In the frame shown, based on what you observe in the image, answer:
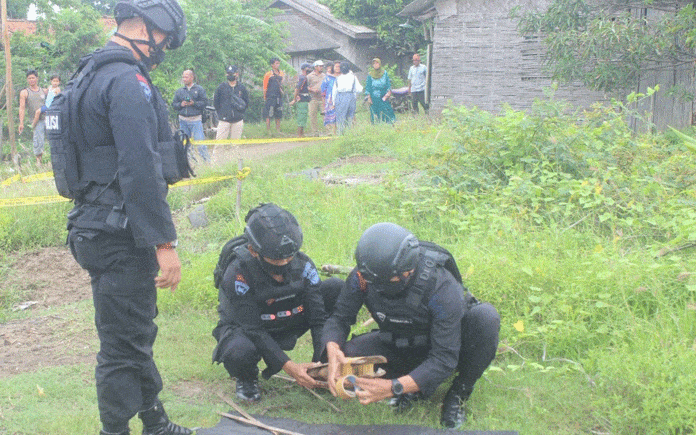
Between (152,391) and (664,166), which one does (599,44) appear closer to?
(664,166)

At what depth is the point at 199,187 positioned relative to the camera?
932cm

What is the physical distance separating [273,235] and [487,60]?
11970 mm

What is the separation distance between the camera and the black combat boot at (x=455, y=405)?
148 inches

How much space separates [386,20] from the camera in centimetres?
2688

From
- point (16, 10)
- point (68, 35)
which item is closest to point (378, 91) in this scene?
point (68, 35)

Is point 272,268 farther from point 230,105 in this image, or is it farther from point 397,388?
Result: point 230,105

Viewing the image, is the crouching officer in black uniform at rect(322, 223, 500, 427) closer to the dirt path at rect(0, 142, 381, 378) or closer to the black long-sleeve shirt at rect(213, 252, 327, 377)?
the black long-sleeve shirt at rect(213, 252, 327, 377)

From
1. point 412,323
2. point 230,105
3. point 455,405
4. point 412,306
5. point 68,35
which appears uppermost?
point 68,35

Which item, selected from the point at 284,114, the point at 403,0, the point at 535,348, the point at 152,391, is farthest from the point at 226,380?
the point at 403,0

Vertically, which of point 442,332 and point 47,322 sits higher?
point 442,332

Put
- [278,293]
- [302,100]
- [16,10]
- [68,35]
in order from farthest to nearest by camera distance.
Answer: [16,10]
[68,35]
[302,100]
[278,293]

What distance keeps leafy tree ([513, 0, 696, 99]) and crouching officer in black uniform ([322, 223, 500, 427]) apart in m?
7.28

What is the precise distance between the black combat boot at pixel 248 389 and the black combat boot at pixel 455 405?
3.61ft

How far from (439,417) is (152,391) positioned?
1516mm
